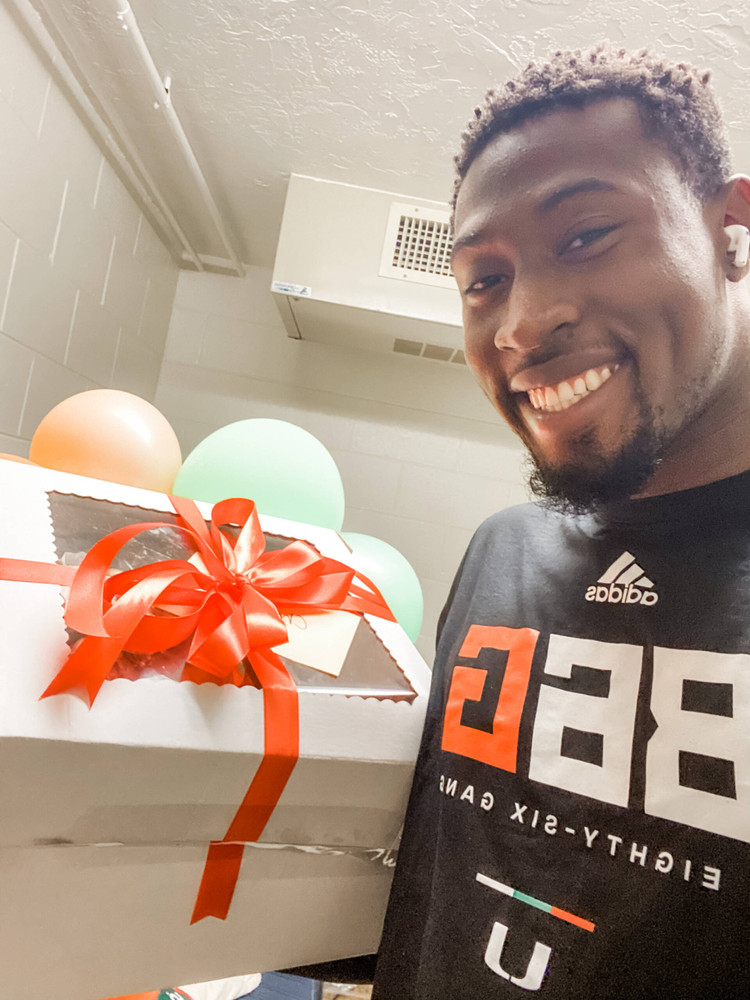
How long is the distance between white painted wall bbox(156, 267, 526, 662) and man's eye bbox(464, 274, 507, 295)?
5.57 feet

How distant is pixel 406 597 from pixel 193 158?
53.5 inches

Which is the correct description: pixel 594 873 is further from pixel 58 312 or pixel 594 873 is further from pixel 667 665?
pixel 58 312

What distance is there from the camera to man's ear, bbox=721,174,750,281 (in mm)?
484

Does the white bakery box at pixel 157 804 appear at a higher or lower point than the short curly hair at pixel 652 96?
lower

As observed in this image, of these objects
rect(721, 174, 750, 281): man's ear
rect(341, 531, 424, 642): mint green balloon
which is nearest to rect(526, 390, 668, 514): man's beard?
rect(721, 174, 750, 281): man's ear

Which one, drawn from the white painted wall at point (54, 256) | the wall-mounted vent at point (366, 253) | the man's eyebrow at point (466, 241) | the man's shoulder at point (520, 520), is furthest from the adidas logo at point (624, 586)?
the white painted wall at point (54, 256)

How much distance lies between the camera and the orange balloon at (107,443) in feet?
3.02

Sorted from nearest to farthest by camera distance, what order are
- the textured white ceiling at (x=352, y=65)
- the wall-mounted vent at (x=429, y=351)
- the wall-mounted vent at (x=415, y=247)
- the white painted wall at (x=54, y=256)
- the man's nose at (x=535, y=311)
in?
the man's nose at (x=535, y=311) → the textured white ceiling at (x=352, y=65) → the white painted wall at (x=54, y=256) → the wall-mounted vent at (x=415, y=247) → the wall-mounted vent at (x=429, y=351)

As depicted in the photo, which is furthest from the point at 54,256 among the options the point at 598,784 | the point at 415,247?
the point at 598,784

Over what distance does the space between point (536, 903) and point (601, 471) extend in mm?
351

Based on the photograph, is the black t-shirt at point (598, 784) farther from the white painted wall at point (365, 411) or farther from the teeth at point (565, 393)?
the white painted wall at point (365, 411)

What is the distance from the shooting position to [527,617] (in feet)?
1.86

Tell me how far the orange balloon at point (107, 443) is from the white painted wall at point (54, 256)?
601 mm

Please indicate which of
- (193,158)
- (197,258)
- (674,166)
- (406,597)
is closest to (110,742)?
(674,166)
